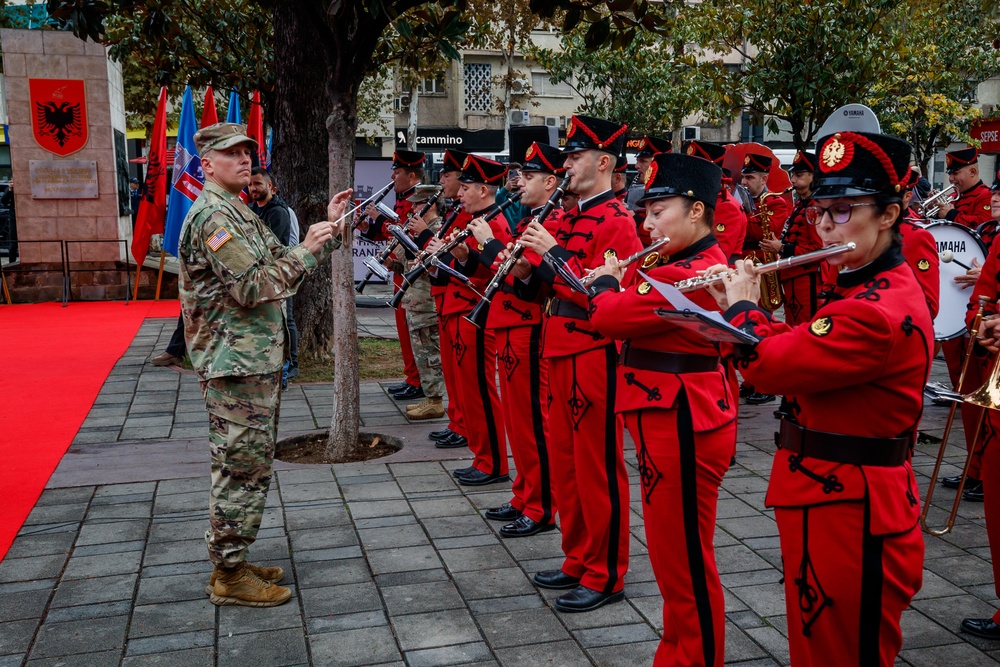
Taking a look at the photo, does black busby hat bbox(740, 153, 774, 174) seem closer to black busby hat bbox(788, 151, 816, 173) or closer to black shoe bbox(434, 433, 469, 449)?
black busby hat bbox(788, 151, 816, 173)

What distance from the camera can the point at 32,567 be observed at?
4965mm

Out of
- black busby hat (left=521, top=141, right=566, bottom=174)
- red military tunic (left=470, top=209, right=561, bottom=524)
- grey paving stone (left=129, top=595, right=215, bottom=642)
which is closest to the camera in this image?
grey paving stone (left=129, top=595, right=215, bottom=642)

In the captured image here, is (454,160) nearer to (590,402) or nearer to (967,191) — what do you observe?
(590,402)

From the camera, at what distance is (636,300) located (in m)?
3.62

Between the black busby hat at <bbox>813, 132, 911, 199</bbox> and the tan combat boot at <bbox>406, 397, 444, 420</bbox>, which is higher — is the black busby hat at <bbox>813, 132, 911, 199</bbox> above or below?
above

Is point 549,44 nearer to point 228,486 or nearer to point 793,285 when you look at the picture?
point 793,285

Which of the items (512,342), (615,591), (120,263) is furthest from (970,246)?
(120,263)

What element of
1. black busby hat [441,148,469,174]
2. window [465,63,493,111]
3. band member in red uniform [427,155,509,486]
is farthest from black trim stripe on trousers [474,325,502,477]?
window [465,63,493,111]

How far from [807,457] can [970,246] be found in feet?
15.8

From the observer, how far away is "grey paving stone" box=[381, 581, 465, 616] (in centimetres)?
449

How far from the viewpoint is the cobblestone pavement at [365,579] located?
4.08 meters

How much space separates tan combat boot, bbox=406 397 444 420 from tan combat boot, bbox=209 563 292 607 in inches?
149

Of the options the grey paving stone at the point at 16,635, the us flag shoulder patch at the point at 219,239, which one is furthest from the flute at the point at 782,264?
the grey paving stone at the point at 16,635

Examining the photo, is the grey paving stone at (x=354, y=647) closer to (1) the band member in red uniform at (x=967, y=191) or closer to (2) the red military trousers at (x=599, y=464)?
(2) the red military trousers at (x=599, y=464)
